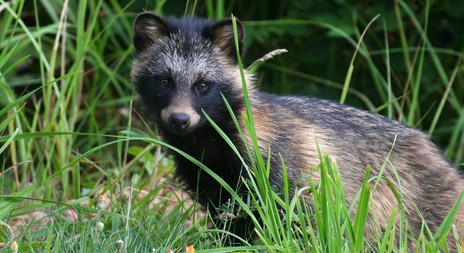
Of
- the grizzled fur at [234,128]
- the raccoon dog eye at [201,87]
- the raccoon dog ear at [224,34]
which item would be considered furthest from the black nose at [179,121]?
the raccoon dog ear at [224,34]

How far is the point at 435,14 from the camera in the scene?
25.7ft

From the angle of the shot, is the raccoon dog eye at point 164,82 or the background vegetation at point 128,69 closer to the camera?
the raccoon dog eye at point 164,82

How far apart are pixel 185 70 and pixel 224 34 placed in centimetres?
35

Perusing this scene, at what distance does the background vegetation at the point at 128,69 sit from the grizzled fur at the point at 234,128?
13.4 inches

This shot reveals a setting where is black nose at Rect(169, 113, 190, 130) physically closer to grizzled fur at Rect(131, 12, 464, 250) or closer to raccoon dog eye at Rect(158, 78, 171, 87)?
grizzled fur at Rect(131, 12, 464, 250)

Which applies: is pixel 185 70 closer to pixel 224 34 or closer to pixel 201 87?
pixel 201 87

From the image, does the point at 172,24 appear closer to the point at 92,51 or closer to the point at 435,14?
the point at 92,51

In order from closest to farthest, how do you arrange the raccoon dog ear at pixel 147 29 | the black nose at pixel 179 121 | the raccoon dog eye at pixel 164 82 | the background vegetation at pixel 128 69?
the black nose at pixel 179 121
the raccoon dog eye at pixel 164 82
the raccoon dog ear at pixel 147 29
the background vegetation at pixel 128 69

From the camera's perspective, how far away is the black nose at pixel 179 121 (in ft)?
14.7

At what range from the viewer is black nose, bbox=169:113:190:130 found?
4488 millimetres

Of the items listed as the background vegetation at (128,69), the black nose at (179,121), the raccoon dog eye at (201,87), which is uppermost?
the raccoon dog eye at (201,87)

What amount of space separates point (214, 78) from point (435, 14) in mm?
3676

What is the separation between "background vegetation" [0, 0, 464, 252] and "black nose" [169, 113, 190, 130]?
59 cm

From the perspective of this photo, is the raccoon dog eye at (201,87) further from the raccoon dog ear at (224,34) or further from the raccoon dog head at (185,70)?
the raccoon dog ear at (224,34)
